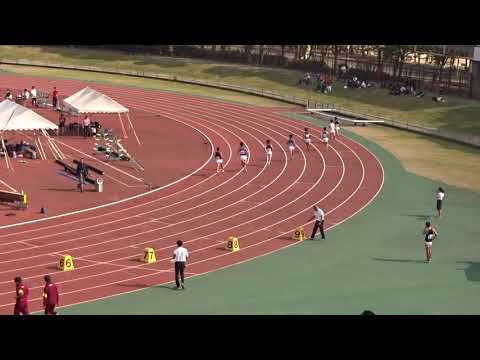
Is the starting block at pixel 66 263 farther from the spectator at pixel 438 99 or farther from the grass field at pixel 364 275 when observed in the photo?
the spectator at pixel 438 99

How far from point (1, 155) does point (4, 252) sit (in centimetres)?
1382

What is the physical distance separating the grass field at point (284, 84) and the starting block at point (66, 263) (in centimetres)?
2828

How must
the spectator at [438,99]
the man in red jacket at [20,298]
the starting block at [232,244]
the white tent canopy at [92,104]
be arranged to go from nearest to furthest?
1. the man in red jacket at [20,298]
2. the starting block at [232,244]
3. the white tent canopy at [92,104]
4. the spectator at [438,99]

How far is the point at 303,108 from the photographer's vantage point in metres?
51.6

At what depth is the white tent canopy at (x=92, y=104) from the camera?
3662cm

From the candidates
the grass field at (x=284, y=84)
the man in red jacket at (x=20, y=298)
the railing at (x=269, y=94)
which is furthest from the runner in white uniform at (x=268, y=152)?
the man in red jacket at (x=20, y=298)

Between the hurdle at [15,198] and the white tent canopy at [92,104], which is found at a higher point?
the white tent canopy at [92,104]

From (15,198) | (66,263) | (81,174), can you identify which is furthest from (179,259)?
(81,174)

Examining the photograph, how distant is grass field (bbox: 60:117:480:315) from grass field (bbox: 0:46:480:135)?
2086cm

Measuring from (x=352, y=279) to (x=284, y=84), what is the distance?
41137mm

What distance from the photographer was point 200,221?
80.3 feet

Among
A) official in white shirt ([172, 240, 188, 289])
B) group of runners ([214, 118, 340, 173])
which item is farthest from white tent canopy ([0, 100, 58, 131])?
official in white shirt ([172, 240, 188, 289])

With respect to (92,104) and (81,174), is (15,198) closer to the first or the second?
(81,174)
